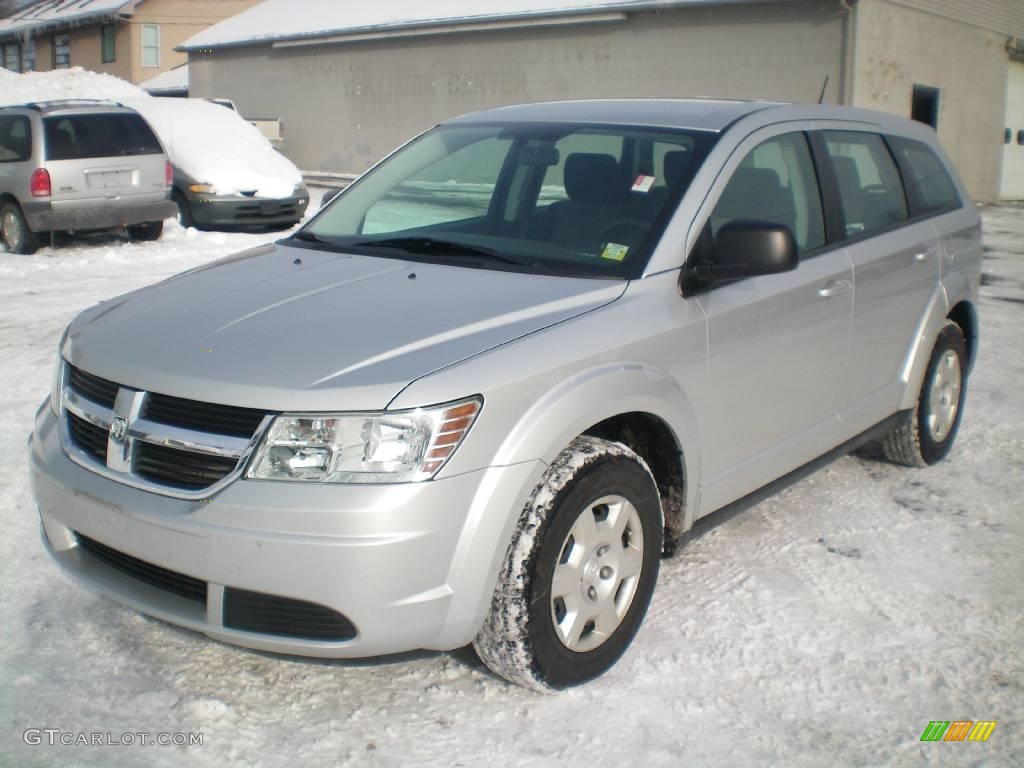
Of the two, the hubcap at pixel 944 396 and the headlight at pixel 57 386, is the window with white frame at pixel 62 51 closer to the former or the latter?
the hubcap at pixel 944 396

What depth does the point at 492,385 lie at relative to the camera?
2957mm

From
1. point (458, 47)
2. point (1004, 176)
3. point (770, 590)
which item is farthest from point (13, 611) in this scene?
point (1004, 176)

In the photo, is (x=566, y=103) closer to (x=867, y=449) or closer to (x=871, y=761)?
(x=867, y=449)

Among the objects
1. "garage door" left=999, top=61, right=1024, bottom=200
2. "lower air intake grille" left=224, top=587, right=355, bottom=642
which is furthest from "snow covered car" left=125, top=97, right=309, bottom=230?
"garage door" left=999, top=61, right=1024, bottom=200

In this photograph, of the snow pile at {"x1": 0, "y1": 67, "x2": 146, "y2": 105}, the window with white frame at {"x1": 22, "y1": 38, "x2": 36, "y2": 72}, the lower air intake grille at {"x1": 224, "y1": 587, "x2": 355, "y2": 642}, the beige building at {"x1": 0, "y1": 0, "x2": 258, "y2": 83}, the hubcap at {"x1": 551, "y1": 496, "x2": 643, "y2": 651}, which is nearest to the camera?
the lower air intake grille at {"x1": 224, "y1": 587, "x2": 355, "y2": 642}

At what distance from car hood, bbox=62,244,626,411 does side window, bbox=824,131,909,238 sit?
157cm

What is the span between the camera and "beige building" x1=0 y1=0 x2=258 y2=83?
36.6 m

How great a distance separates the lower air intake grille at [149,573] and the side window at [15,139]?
408 inches

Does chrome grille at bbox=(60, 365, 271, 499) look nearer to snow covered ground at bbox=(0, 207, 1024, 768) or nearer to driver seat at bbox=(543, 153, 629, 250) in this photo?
snow covered ground at bbox=(0, 207, 1024, 768)

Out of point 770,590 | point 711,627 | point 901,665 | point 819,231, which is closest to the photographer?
point 901,665

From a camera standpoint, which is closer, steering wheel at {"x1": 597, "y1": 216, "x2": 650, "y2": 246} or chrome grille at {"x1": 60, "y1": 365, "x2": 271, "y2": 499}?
chrome grille at {"x1": 60, "y1": 365, "x2": 271, "y2": 499}

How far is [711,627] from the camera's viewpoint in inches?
149

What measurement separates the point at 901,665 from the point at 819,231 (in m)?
1.72

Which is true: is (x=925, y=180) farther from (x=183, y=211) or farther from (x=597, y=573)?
(x=183, y=211)
